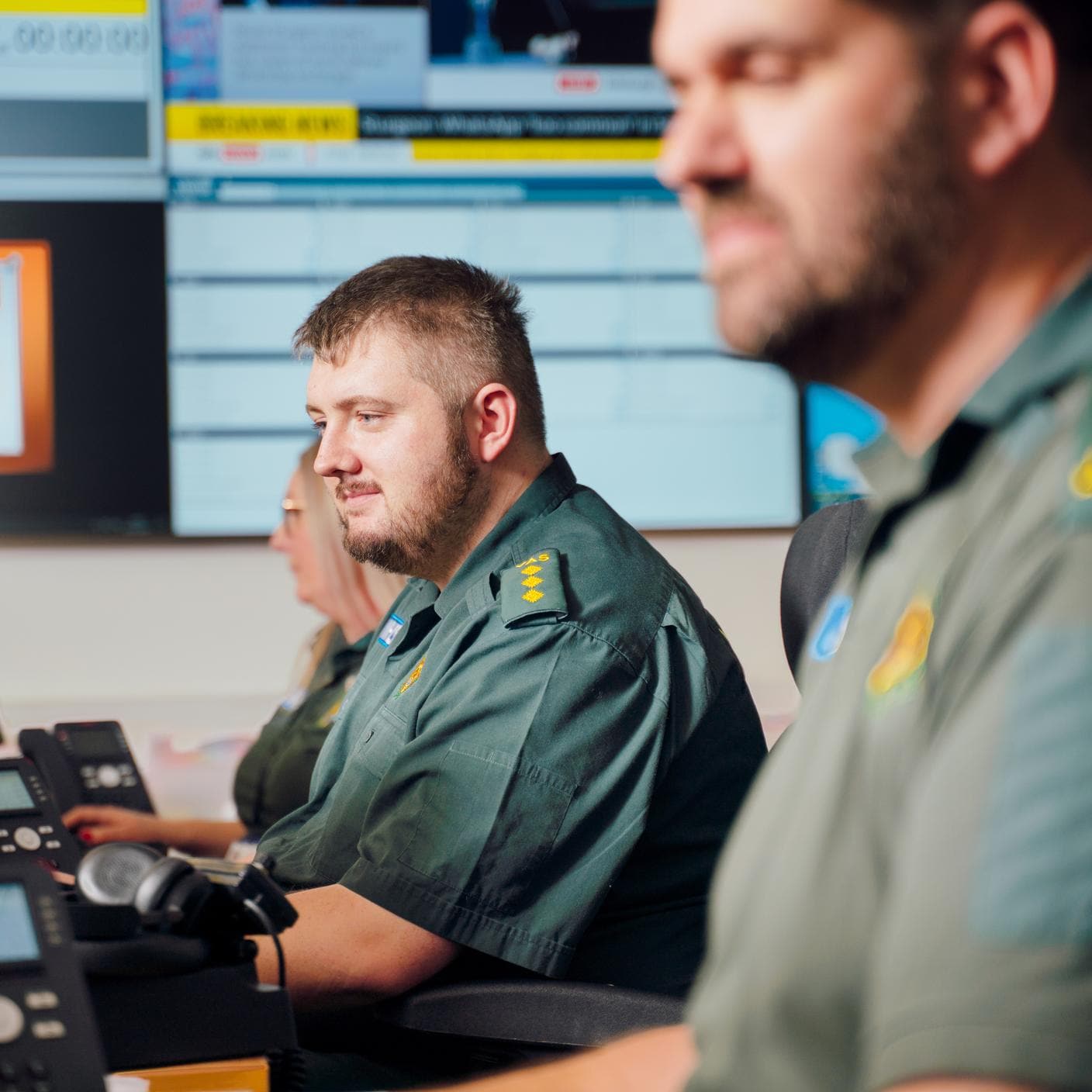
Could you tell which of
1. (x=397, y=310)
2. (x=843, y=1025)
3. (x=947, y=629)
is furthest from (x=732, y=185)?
(x=397, y=310)

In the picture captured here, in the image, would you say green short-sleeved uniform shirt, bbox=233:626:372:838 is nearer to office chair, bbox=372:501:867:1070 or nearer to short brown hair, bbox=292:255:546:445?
short brown hair, bbox=292:255:546:445

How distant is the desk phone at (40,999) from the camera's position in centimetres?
92

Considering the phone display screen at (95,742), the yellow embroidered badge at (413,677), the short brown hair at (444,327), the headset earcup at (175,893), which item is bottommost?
the phone display screen at (95,742)

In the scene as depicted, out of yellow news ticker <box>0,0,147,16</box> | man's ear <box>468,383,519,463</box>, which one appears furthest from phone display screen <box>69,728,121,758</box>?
yellow news ticker <box>0,0,147,16</box>

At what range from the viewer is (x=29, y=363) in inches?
127

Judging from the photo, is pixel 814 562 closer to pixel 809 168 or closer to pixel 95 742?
pixel 809 168

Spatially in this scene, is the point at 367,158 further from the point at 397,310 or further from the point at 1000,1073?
the point at 1000,1073

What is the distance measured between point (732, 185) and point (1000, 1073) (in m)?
0.42

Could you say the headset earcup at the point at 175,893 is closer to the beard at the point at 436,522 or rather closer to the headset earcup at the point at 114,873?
the headset earcup at the point at 114,873

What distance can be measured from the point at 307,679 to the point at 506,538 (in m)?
1.36

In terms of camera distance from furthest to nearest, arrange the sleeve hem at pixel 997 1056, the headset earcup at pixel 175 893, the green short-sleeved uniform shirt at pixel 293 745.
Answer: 1. the green short-sleeved uniform shirt at pixel 293 745
2. the headset earcup at pixel 175 893
3. the sleeve hem at pixel 997 1056

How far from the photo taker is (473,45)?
3305 millimetres

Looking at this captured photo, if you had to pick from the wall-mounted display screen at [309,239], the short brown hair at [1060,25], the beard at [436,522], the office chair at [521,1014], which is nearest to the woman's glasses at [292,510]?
the wall-mounted display screen at [309,239]

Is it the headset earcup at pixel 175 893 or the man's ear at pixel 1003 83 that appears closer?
the man's ear at pixel 1003 83
